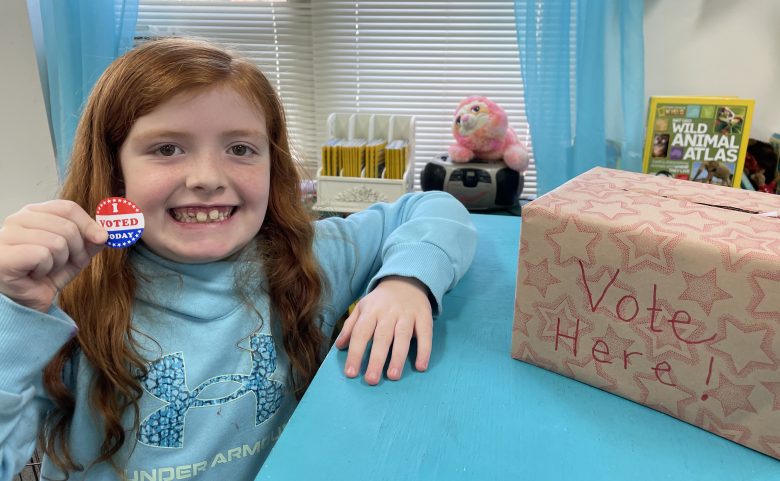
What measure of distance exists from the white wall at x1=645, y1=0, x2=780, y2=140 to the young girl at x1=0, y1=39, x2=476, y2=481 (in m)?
1.13

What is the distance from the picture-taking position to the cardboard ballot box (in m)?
0.45

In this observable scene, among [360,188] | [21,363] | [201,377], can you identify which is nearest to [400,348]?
[201,377]

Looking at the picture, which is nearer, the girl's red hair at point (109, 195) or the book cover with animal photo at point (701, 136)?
the girl's red hair at point (109, 195)

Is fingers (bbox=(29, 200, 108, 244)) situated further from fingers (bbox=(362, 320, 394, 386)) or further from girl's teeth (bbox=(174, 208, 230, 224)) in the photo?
fingers (bbox=(362, 320, 394, 386))

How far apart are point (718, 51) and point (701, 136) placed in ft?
1.14

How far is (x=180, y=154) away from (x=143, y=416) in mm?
293

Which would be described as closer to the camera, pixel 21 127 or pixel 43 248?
pixel 43 248

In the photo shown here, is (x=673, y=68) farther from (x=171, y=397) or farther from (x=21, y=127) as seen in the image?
(x=21, y=127)

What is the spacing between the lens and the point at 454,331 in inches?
26.0

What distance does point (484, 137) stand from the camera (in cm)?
156

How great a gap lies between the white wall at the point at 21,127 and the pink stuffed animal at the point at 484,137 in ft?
3.58

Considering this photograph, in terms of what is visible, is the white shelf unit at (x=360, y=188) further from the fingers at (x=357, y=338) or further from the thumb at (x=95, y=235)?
the thumb at (x=95, y=235)

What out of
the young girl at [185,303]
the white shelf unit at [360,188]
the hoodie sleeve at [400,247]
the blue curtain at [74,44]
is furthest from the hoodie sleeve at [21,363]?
the blue curtain at [74,44]

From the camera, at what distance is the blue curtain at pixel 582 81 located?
4.75 ft
